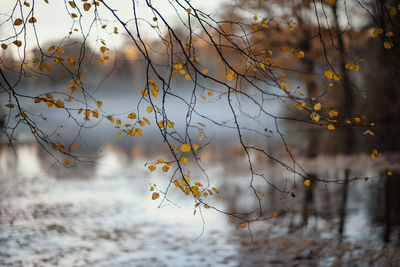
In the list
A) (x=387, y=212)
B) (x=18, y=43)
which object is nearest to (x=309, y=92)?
(x=387, y=212)

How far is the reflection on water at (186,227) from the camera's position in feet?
22.6

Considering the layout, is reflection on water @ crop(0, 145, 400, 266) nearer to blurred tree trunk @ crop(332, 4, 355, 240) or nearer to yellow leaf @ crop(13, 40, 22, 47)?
blurred tree trunk @ crop(332, 4, 355, 240)

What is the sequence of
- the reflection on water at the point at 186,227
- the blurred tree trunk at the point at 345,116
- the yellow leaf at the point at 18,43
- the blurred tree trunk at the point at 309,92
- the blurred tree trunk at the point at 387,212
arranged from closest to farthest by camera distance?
the yellow leaf at the point at 18,43 → the blurred tree trunk at the point at 345,116 → the reflection on water at the point at 186,227 → the blurred tree trunk at the point at 387,212 → the blurred tree trunk at the point at 309,92

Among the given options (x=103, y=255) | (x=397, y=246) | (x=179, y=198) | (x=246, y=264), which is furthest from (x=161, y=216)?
(x=397, y=246)

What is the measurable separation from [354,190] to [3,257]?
28.4 feet

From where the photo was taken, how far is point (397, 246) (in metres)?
6.87

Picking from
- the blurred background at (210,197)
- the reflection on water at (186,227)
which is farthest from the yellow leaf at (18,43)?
the reflection on water at (186,227)

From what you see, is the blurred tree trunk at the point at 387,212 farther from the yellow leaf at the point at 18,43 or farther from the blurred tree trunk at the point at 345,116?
the yellow leaf at the point at 18,43

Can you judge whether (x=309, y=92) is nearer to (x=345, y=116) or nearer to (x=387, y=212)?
(x=345, y=116)

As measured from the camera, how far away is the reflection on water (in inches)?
271

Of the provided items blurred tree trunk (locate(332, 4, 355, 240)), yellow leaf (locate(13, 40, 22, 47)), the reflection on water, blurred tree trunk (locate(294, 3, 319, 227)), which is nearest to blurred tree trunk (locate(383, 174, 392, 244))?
the reflection on water

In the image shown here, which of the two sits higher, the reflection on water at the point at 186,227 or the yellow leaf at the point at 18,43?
the yellow leaf at the point at 18,43

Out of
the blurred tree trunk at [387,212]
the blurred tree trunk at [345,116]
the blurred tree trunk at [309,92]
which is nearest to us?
the blurred tree trunk at [345,116]

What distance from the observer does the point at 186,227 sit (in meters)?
8.87
